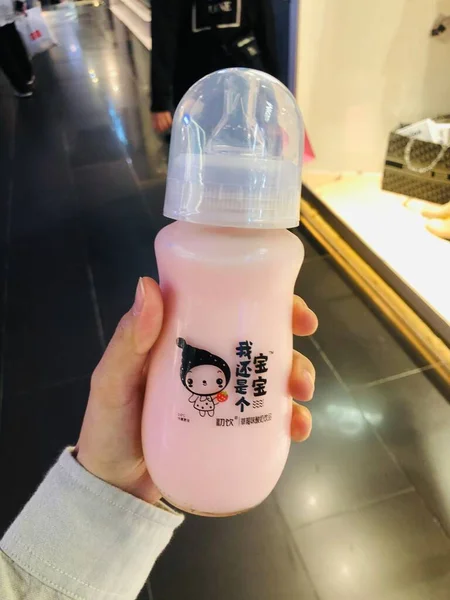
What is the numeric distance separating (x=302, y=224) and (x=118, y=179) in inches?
37.4

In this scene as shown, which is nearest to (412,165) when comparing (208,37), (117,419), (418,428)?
(208,37)

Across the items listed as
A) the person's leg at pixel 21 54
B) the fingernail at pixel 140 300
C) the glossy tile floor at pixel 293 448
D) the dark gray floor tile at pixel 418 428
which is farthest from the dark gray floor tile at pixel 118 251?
the person's leg at pixel 21 54

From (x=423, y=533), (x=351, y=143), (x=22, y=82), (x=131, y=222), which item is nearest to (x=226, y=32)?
(x=351, y=143)

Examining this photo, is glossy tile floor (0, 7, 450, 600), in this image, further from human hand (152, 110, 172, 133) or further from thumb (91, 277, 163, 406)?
thumb (91, 277, 163, 406)

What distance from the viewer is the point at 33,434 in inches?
49.5

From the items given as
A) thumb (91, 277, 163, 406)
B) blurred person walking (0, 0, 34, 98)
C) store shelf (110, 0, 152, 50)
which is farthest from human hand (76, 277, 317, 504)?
store shelf (110, 0, 152, 50)

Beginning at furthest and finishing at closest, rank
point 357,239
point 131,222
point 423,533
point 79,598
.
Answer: point 131,222 < point 357,239 < point 423,533 < point 79,598

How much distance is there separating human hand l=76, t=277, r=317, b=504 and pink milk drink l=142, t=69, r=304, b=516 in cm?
5

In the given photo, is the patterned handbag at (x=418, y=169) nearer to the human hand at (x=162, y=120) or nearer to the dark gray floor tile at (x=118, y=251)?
the human hand at (x=162, y=120)

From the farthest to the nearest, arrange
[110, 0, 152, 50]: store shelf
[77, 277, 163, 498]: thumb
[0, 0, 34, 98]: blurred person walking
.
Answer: [110, 0, 152, 50]: store shelf
[0, 0, 34, 98]: blurred person walking
[77, 277, 163, 498]: thumb

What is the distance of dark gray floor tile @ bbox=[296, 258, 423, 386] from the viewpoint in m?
1.37

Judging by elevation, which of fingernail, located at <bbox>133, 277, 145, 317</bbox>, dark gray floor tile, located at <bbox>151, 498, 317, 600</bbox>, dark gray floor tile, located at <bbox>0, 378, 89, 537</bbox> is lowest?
dark gray floor tile, located at <bbox>151, 498, 317, 600</bbox>

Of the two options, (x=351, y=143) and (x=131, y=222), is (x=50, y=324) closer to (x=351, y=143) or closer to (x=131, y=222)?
(x=131, y=222)

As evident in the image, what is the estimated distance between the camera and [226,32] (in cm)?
142
